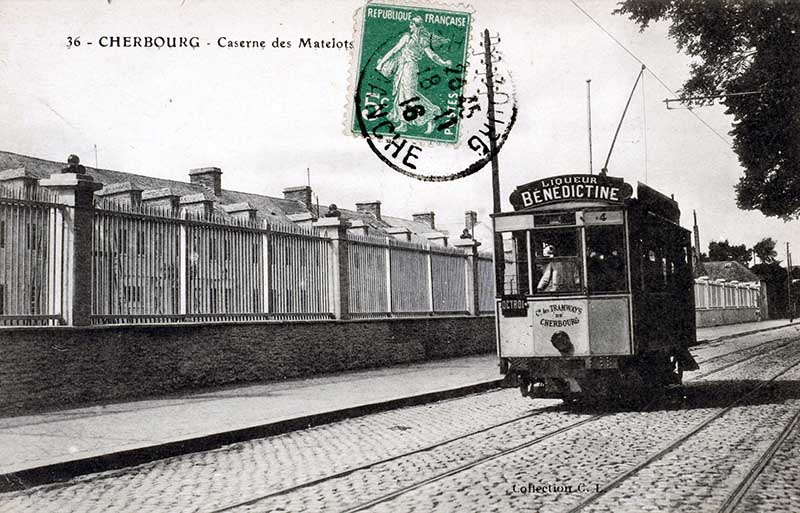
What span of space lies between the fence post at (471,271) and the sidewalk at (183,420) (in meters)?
8.38

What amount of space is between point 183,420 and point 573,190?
6047mm

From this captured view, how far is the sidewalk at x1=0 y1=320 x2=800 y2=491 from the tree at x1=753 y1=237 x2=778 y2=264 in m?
108

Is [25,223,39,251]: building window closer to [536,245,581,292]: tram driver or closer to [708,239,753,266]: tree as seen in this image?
[536,245,581,292]: tram driver

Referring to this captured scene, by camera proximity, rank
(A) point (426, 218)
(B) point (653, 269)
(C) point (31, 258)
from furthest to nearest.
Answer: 1. (A) point (426, 218)
2. (B) point (653, 269)
3. (C) point (31, 258)

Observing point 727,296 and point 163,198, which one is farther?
point 727,296

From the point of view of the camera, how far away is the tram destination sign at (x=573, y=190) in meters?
10.8

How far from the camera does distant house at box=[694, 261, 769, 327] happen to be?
46425 millimetres

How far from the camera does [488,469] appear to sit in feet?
22.1

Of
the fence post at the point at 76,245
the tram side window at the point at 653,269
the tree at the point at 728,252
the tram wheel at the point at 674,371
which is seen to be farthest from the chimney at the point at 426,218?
the tree at the point at 728,252

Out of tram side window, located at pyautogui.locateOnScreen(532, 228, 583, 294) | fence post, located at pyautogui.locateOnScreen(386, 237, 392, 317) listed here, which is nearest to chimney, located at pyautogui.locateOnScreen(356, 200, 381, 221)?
fence post, located at pyautogui.locateOnScreen(386, 237, 392, 317)

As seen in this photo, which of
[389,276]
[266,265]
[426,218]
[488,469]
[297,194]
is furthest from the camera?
[426,218]

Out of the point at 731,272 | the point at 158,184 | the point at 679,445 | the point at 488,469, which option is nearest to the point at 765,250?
the point at 731,272

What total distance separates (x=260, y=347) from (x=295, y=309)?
1.59 metres

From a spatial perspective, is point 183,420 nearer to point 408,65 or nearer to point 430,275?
point 408,65
